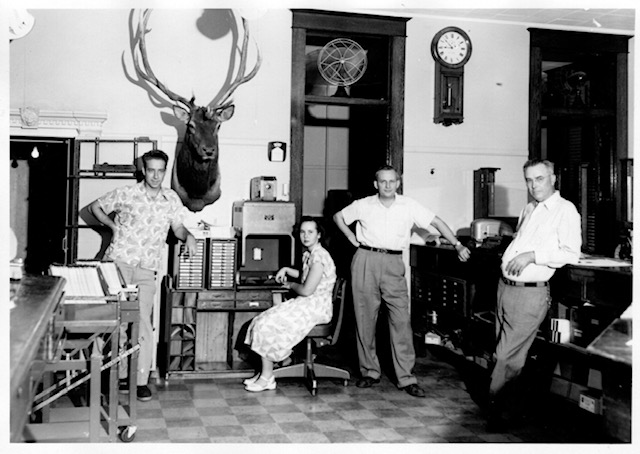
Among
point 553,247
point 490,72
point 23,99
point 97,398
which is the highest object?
point 490,72

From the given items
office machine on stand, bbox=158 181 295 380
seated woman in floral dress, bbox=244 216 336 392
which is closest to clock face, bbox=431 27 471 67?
office machine on stand, bbox=158 181 295 380

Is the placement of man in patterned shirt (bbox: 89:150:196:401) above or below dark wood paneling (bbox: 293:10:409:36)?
below

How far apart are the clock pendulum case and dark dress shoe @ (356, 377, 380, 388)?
2.69m

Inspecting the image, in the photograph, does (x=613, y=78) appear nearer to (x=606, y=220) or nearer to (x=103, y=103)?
(x=606, y=220)

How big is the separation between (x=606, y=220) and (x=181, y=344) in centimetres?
464

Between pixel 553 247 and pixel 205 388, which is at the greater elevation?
pixel 553 247

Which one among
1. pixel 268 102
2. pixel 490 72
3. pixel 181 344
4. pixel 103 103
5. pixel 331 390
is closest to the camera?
pixel 331 390

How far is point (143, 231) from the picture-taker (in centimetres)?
510

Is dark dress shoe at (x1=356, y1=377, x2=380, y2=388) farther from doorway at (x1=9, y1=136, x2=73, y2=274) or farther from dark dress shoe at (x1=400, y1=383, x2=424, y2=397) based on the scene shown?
doorway at (x1=9, y1=136, x2=73, y2=274)

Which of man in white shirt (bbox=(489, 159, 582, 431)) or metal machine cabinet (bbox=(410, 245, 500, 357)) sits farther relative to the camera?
metal machine cabinet (bbox=(410, 245, 500, 357))

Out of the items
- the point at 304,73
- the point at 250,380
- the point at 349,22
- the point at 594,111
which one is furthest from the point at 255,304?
the point at 594,111

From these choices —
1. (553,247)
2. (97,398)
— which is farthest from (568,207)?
(97,398)

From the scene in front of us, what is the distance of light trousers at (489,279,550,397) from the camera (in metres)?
4.15

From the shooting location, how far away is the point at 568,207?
4102mm
